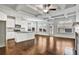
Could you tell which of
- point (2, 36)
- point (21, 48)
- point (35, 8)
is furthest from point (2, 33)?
point (35, 8)

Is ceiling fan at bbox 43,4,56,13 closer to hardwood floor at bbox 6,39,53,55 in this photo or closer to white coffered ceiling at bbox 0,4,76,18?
white coffered ceiling at bbox 0,4,76,18

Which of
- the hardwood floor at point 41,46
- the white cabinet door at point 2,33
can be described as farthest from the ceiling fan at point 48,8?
the white cabinet door at point 2,33

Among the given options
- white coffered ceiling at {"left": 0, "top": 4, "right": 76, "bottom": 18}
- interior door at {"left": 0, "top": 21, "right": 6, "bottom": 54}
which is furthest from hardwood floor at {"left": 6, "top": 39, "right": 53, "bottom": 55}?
white coffered ceiling at {"left": 0, "top": 4, "right": 76, "bottom": 18}

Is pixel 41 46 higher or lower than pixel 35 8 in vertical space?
lower

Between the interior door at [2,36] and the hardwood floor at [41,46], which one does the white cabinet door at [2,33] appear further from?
the hardwood floor at [41,46]

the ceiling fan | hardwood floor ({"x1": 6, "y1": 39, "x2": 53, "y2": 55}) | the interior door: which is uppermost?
the ceiling fan

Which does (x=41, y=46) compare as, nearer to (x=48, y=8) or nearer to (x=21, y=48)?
(x=21, y=48)

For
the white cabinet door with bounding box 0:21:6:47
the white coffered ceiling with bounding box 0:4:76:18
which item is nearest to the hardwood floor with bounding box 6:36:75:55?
the white cabinet door with bounding box 0:21:6:47

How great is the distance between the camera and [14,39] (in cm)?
184

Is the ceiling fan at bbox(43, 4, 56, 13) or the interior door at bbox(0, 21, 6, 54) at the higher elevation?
the ceiling fan at bbox(43, 4, 56, 13)

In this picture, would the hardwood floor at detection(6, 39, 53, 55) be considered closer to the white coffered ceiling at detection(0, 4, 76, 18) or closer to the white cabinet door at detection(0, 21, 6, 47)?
the white cabinet door at detection(0, 21, 6, 47)

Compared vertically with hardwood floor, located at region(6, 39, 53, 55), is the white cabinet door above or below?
above

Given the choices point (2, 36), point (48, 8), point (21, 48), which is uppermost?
point (48, 8)
